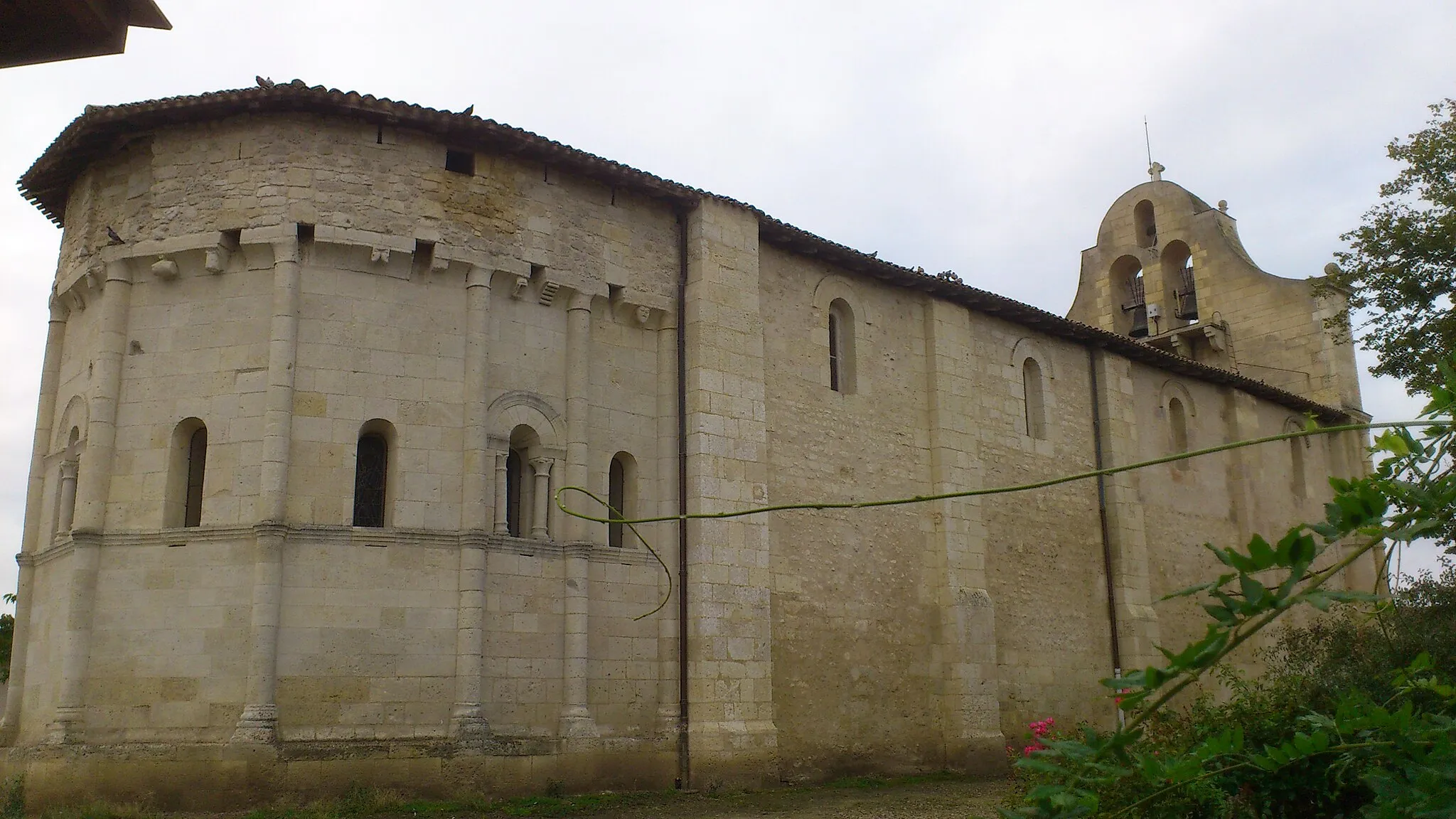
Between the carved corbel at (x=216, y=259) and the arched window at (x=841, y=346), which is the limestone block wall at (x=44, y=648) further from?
the arched window at (x=841, y=346)

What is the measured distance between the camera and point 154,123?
15180 mm

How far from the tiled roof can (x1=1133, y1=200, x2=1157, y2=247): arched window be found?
43.2 ft

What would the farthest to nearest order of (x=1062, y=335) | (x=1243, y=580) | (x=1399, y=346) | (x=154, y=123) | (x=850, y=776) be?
(x=1062, y=335) → (x=1399, y=346) → (x=850, y=776) → (x=154, y=123) → (x=1243, y=580)

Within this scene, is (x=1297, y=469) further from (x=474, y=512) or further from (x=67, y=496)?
(x=67, y=496)

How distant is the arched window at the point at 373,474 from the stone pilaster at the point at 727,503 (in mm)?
3831

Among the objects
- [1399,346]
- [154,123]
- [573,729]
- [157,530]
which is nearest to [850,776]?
[573,729]

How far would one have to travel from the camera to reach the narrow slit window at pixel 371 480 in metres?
14.6

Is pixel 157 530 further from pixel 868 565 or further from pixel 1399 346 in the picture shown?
pixel 1399 346

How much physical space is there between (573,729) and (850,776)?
4.36 meters

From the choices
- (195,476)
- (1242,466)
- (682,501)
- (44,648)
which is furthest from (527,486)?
(1242,466)

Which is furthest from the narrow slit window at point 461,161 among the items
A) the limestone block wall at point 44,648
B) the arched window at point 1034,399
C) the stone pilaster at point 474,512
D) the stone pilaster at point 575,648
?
the arched window at point 1034,399

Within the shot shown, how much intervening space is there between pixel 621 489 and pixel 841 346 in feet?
15.2

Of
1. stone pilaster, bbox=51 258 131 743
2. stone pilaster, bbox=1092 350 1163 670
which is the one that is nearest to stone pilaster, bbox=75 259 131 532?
stone pilaster, bbox=51 258 131 743

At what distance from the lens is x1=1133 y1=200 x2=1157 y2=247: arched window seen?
3091cm
